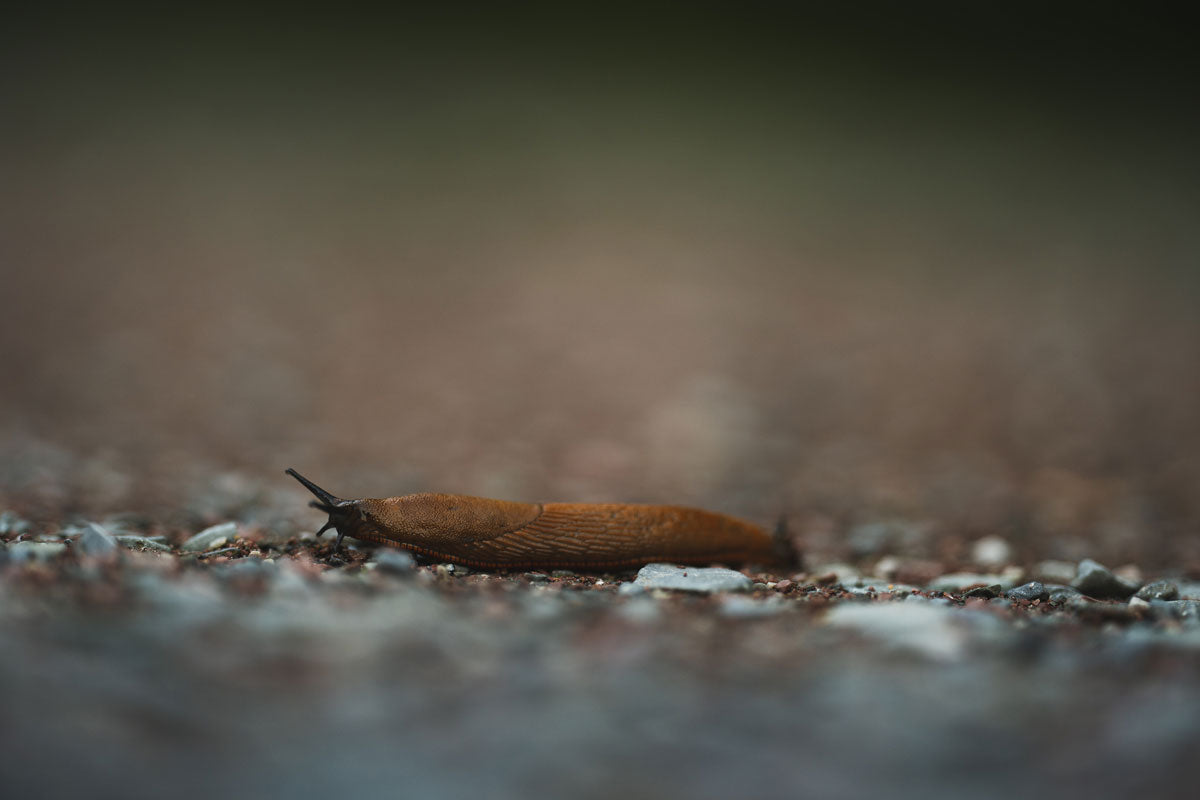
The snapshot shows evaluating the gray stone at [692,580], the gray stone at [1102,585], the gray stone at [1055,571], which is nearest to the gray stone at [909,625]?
the gray stone at [692,580]

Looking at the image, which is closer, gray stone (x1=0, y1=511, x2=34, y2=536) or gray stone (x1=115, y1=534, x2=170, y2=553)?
gray stone (x1=115, y1=534, x2=170, y2=553)

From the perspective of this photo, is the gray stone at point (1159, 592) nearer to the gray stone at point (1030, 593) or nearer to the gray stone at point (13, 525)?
the gray stone at point (1030, 593)

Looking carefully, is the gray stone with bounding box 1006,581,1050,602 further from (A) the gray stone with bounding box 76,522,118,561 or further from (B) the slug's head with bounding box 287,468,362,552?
(A) the gray stone with bounding box 76,522,118,561

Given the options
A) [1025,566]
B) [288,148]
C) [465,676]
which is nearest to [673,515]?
[465,676]

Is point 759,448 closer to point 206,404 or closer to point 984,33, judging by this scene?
point 206,404

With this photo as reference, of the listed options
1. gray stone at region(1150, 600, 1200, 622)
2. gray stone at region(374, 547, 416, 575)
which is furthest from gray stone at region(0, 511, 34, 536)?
gray stone at region(1150, 600, 1200, 622)

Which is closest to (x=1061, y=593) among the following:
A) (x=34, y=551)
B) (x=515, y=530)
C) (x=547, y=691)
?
(x=515, y=530)
